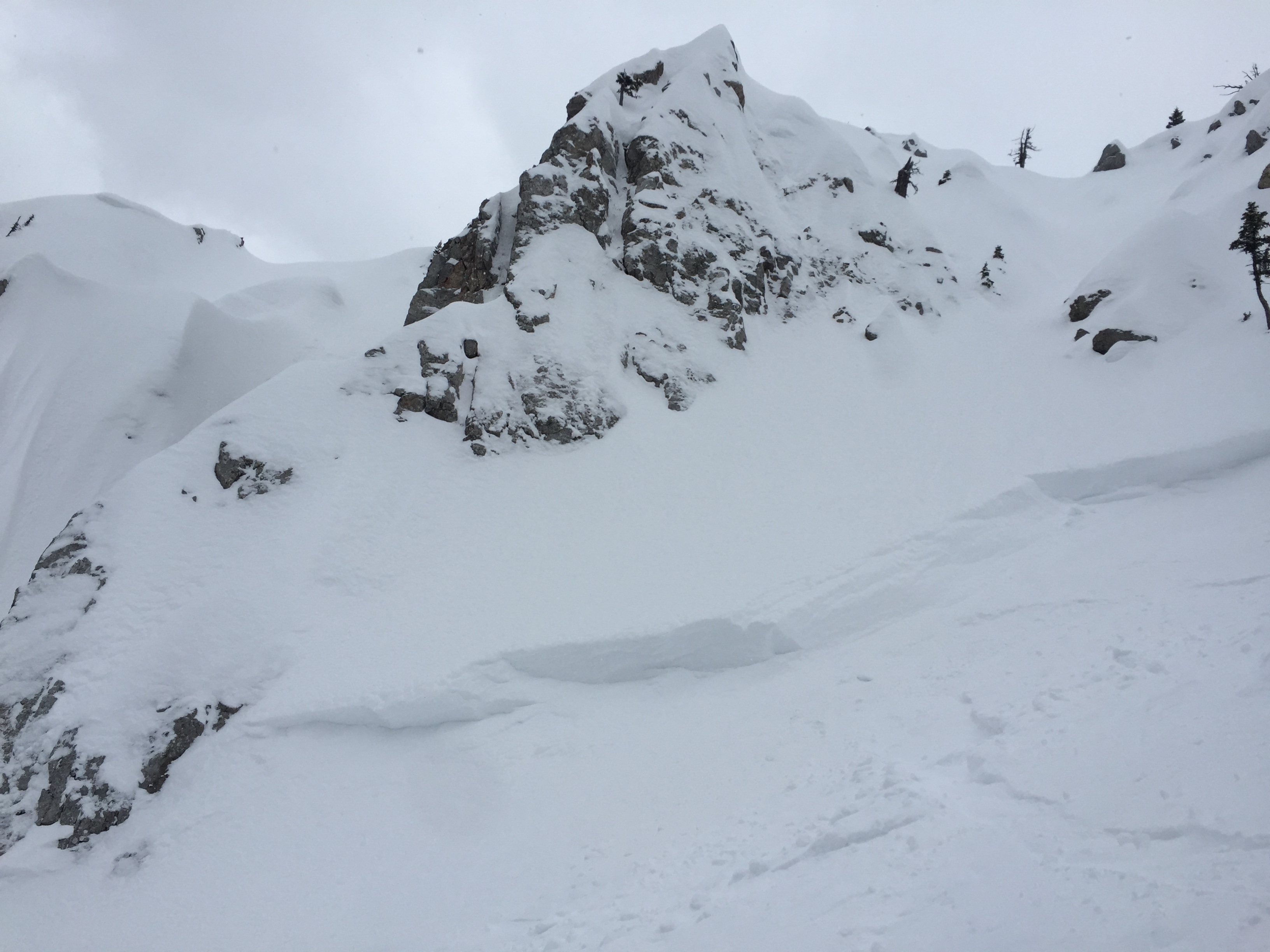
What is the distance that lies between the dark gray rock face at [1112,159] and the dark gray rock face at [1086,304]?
36.4 meters

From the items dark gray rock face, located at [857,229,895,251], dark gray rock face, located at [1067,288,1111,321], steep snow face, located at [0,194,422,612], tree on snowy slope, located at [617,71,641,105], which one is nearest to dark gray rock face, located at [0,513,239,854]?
steep snow face, located at [0,194,422,612]

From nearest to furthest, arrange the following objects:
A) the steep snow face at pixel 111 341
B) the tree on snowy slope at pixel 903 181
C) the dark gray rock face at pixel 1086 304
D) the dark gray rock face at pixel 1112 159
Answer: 1. the steep snow face at pixel 111 341
2. the dark gray rock face at pixel 1086 304
3. the tree on snowy slope at pixel 903 181
4. the dark gray rock face at pixel 1112 159

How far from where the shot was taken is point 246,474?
55.9 feet

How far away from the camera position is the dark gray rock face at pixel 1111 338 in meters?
23.5

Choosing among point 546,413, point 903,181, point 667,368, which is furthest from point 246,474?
point 903,181

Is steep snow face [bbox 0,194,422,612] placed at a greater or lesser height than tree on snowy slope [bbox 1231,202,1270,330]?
greater

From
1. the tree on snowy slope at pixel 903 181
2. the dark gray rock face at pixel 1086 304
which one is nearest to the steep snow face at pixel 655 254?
the tree on snowy slope at pixel 903 181

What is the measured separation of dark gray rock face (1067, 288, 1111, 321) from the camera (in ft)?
86.9

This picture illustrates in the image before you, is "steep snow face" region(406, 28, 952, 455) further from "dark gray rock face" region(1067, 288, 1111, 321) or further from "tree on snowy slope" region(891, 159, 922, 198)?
"dark gray rock face" region(1067, 288, 1111, 321)

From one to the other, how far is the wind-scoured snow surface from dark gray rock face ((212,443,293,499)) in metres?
0.16

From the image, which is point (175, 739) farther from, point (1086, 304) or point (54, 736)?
point (1086, 304)

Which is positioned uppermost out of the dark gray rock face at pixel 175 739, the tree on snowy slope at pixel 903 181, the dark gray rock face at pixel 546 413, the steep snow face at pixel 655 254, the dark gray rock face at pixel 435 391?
the tree on snowy slope at pixel 903 181

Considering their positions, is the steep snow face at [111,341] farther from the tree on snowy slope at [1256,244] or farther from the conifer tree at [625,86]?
the tree on snowy slope at [1256,244]

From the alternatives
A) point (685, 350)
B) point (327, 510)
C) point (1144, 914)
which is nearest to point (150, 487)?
point (327, 510)
